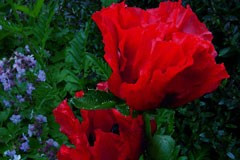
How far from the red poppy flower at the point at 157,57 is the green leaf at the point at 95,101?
3 centimetres

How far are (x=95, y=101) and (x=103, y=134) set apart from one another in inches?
2.8

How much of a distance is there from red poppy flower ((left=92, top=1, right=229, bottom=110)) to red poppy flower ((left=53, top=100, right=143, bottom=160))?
8 cm

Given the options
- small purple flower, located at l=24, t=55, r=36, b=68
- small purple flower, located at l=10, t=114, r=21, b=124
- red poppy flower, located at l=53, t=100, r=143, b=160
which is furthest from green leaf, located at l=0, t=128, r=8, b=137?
red poppy flower, located at l=53, t=100, r=143, b=160

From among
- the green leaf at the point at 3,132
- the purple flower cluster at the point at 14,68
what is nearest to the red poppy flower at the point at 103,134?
the purple flower cluster at the point at 14,68

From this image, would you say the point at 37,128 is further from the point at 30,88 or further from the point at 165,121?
the point at 165,121

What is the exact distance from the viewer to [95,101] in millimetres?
972

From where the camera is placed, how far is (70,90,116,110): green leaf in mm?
954

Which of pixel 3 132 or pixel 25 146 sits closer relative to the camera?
pixel 25 146

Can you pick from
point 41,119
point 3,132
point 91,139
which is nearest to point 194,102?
point 41,119

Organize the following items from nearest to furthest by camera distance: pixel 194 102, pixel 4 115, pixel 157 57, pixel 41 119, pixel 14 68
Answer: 1. pixel 157 57
2. pixel 194 102
3. pixel 41 119
4. pixel 14 68
5. pixel 4 115

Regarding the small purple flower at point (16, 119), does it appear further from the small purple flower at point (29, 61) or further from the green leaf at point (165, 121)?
the green leaf at point (165, 121)

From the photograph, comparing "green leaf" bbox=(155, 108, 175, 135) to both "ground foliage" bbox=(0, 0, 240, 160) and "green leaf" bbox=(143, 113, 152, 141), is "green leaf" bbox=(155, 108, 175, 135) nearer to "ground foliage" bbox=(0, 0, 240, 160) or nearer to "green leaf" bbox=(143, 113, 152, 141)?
"green leaf" bbox=(143, 113, 152, 141)

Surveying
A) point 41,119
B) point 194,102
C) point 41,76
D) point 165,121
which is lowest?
point 194,102

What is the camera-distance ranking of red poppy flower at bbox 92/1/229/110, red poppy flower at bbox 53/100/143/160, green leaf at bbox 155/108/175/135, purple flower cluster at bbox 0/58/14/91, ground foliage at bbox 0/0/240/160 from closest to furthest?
red poppy flower at bbox 92/1/229/110 < red poppy flower at bbox 53/100/143/160 < green leaf at bbox 155/108/175/135 < ground foliage at bbox 0/0/240/160 < purple flower cluster at bbox 0/58/14/91
